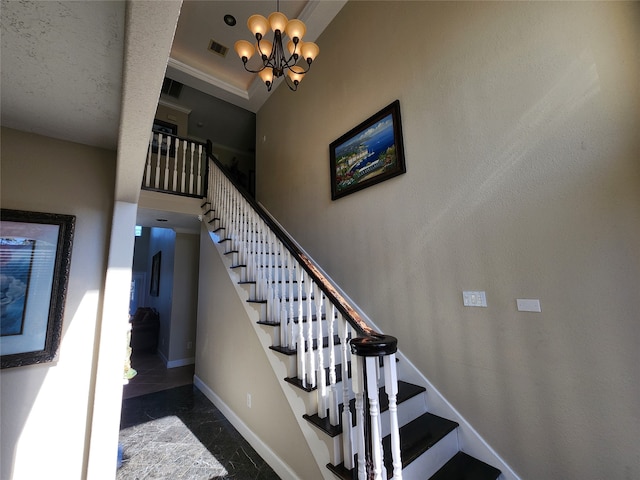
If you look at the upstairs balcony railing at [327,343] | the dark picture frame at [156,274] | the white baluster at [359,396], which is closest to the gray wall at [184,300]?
the dark picture frame at [156,274]

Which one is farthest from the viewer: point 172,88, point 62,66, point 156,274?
point 156,274

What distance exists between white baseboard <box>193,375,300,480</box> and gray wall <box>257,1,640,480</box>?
127 cm

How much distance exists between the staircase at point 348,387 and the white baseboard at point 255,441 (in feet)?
1.67

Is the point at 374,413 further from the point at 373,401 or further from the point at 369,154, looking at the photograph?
the point at 369,154

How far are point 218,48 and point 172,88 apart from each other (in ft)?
4.62

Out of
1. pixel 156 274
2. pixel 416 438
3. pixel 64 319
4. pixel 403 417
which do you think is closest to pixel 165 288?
pixel 156 274

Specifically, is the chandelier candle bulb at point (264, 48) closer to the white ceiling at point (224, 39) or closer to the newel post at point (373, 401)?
the white ceiling at point (224, 39)

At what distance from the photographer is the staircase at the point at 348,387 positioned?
1225 millimetres

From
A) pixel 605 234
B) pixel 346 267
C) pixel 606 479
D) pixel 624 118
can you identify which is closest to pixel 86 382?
pixel 346 267

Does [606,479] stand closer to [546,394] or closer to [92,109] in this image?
[546,394]

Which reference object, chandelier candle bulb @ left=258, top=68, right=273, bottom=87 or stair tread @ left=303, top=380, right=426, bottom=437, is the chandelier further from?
stair tread @ left=303, top=380, right=426, bottom=437

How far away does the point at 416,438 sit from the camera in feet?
5.89

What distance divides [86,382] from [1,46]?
1.61 metres

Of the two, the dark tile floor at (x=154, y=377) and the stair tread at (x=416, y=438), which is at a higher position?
the stair tread at (x=416, y=438)
